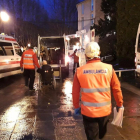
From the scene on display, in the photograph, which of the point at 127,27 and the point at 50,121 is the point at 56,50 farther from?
the point at 50,121

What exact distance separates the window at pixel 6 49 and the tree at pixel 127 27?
23.8 ft

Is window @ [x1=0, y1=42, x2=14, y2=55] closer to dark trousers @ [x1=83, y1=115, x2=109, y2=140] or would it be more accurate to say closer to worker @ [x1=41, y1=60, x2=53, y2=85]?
worker @ [x1=41, y1=60, x2=53, y2=85]

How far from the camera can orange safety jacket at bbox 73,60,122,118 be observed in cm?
242

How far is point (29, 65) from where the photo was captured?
7.24m

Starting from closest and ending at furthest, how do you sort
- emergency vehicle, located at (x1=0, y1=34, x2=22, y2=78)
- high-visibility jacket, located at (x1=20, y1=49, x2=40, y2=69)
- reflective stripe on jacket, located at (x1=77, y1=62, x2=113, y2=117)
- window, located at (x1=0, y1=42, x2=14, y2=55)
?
reflective stripe on jacket, located at (x1=77, y1=62, x2=113, y2=117), high-visibility jacket, located at (x1=20, y1=49, x2=40, y2=69), emergency vehicle, located at (x1=0, y1=34, x2=22, y2=78), window, located at (x1=0, y1=42, x2=14, y2=55)

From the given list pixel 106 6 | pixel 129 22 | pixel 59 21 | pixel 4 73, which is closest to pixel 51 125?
pixel 4 73

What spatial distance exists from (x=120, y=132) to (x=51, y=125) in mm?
1513

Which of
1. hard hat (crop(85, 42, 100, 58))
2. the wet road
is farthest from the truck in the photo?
hard hat (crop(85, 42, 100, 58))

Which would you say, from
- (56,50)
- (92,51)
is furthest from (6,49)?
(92,51)

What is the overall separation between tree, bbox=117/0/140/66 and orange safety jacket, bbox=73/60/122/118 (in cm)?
993

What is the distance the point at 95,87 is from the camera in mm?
2428

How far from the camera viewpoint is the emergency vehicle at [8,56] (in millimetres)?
8990

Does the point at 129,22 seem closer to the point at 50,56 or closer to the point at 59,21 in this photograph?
the point at 50,56

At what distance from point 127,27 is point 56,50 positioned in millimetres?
4939
